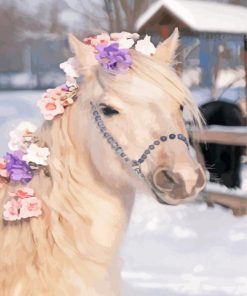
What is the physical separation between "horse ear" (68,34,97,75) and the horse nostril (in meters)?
0.31

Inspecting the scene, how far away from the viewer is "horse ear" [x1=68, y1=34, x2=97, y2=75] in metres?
1.27

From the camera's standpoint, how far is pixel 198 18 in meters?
4.68

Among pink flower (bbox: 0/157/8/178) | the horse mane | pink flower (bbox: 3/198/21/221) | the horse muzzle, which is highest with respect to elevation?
the horse mane

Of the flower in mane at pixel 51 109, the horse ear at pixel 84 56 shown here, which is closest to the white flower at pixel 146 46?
the horse ear at pixel 84 56

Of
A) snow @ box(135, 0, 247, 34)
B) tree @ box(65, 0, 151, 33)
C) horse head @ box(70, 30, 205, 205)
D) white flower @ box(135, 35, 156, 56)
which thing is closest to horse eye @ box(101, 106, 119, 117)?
horse head @ box(70, 30, 205, 205)

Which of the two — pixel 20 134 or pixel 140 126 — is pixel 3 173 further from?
pixel 140 126

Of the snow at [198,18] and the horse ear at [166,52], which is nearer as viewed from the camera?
the horse ear at [166,52]

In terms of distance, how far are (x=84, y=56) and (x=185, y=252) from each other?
2615 mm

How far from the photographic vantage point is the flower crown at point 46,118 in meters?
1.26

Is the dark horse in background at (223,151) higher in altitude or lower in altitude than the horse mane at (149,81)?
lower

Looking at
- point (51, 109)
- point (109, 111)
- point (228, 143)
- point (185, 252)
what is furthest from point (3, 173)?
point (228, 143)

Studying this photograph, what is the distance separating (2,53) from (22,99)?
0.92 meters

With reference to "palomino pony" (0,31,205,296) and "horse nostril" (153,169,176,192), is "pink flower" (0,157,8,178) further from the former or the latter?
"horse nostril" (153,169,176,192)

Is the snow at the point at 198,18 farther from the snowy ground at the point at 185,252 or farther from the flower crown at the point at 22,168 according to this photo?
the flower crown at the point at 22,168
